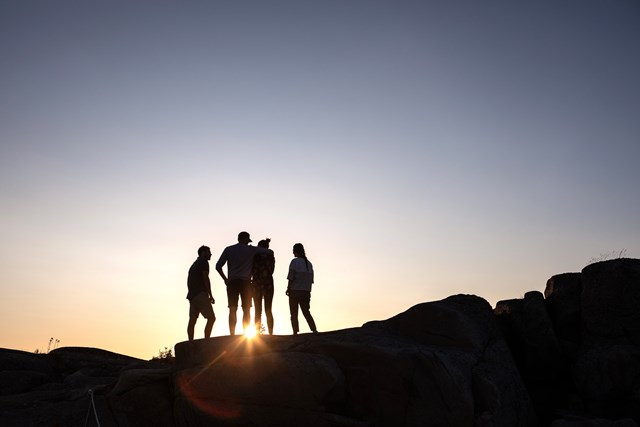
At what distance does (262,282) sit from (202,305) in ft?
6.14

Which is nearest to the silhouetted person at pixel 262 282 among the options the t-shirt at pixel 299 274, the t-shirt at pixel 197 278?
the t-shirt at pixel 299 274

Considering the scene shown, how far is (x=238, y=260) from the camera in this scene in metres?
15.0

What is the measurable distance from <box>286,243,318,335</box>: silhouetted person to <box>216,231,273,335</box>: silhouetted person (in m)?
1.69

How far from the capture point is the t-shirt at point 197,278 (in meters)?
16.0

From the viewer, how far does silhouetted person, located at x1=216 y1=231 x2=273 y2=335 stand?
49.3 ft

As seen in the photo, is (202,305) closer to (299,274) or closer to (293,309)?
(293,309)

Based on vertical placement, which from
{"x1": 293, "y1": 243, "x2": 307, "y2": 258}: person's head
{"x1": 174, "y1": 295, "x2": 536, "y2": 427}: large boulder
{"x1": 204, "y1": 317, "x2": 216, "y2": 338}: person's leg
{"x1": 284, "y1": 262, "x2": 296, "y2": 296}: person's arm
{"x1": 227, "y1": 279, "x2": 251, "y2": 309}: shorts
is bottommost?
{"x1": 174, "y1": 295, "x2": 536, "y2": 427}: large boulder

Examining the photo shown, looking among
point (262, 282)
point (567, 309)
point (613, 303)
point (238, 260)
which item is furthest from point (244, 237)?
point (613, 303)

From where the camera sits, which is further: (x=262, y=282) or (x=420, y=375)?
(x=262, y=282)

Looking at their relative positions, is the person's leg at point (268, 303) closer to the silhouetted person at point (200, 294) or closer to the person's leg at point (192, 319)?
the silhouetted person at point (200, 294)

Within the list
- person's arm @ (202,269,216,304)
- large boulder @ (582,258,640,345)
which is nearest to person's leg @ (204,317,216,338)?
person's arm @ (202,269,216,304)

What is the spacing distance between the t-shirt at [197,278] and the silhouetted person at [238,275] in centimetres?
110

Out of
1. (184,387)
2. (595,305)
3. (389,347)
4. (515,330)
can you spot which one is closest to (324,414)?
(389,347)

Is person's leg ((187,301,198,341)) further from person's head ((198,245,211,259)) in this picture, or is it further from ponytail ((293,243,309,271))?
ponytail ((293,243,309,271))
